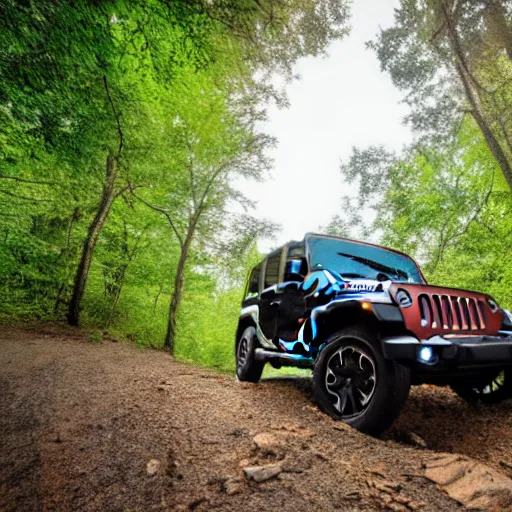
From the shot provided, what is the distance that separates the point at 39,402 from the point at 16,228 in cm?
852

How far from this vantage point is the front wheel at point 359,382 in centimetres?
→ 245

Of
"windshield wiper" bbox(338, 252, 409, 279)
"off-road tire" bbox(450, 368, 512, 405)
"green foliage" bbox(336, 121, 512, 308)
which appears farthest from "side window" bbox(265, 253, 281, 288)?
"green foliage" bbox(336, 121, 512, 308)

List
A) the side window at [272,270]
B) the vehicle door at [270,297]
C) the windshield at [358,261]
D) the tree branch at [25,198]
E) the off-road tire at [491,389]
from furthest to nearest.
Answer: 1. the tree branch at [25,198]
2. the side window at [272,270]
3. the vehicle door at [270,297]
4. the windshield at [358,261]
5. the off-road tire at [491,389]

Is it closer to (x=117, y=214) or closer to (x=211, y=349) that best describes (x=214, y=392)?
(x=117, y=214)

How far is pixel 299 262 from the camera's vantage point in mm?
3836

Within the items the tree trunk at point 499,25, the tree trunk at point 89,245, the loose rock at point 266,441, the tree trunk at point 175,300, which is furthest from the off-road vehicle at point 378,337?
the tree trunk at point 499,25

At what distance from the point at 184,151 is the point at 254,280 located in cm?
701

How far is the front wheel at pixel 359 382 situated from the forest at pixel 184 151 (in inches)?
159

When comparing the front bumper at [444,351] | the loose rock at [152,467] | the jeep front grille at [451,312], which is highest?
the jeep front grille at [451,312]

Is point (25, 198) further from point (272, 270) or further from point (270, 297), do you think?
point (270, 297)

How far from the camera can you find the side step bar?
3.65 meters

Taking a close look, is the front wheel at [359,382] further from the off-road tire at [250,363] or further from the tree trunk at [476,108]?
the tree trunk at [476,108]

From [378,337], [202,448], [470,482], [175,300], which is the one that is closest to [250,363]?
[378,337]

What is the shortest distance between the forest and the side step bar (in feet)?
12.8
